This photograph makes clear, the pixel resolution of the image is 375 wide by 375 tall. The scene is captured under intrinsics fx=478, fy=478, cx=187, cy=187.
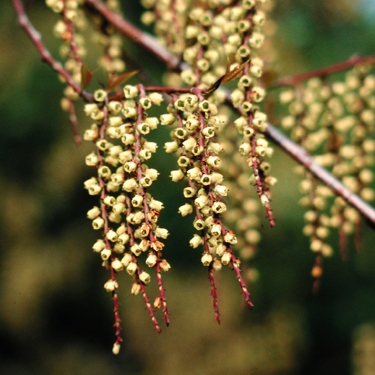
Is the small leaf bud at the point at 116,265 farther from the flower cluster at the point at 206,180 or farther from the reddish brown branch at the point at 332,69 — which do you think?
the reddish brown branch at the point at 332,69

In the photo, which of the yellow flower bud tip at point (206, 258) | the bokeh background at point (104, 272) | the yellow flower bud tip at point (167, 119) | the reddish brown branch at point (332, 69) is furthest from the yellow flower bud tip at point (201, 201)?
the bokeh background at point (104, 272)

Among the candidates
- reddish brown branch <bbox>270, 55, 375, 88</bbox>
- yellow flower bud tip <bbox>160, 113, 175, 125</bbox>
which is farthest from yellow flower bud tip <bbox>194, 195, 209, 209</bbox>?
reddish brown branch <bbox>270, 55, 375, 88</bbox>

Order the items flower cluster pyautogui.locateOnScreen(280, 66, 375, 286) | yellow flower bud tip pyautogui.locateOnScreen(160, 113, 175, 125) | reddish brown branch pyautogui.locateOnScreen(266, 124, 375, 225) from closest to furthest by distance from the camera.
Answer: yellow flower bud tip pyautogui.locateOnScreen(160, 113, 175, 125)
reddish brown branch pyautogui.locateOnScreen(266, 124, 375, 225)
flower cluster pyautogui.locateOnScreen(280, 66, 375, 286)

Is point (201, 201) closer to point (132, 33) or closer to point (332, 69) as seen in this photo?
point (332, 69)

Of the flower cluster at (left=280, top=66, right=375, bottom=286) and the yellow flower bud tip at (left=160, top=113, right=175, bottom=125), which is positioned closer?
the yellow flower bud tip at (left=160, top=113, right=175, bottom=125)

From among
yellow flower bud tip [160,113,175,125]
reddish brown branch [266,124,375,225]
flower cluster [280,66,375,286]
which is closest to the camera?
yellow flower bud tip [160,113,175,125]

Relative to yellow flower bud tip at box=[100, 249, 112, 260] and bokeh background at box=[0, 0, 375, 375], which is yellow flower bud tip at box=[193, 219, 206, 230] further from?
bokeh background at box=[0, 0, 375, 375]

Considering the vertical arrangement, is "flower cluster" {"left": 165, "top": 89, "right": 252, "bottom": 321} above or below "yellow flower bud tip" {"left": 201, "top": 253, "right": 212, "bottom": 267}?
above

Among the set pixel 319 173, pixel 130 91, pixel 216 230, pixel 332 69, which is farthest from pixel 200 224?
pixel 332 69

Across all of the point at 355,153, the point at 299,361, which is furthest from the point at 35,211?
the point at 355,153
